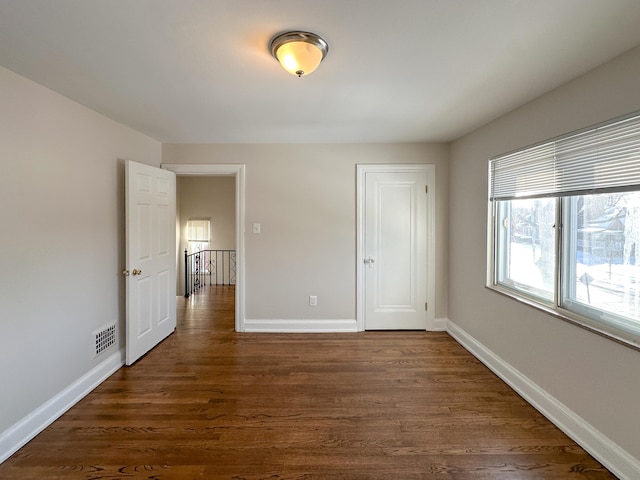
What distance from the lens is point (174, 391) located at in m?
2.46

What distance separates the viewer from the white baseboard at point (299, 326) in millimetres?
3771

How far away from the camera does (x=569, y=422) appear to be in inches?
77.3

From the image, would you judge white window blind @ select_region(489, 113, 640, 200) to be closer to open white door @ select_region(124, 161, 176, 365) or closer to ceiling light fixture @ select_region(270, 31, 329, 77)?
ceiling light fixture @ select_region(270, 31, 329, 77)

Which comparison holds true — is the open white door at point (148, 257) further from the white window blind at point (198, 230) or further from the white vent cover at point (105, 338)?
the white window blind at point (198, 230)

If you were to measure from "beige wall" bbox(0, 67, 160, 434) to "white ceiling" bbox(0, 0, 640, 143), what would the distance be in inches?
9.6

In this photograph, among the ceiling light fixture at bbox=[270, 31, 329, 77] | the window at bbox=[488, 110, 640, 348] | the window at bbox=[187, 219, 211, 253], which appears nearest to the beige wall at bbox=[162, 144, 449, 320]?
the window at bbox=[488, 110, 640, 348]

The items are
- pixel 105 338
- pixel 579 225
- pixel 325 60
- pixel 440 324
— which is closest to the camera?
pixel 325 60

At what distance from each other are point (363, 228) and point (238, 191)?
162 centimetres

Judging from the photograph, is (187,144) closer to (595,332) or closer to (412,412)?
(412,412)

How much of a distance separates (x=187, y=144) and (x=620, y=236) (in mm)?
4097

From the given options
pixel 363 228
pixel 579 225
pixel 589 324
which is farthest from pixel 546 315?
pixel 363 228

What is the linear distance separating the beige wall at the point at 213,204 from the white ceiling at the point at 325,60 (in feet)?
17.4

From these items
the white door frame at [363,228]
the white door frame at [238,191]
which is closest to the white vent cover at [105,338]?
the white door frame at [238,191]

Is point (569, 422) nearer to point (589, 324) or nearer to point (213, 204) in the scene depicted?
point (589, 324)
